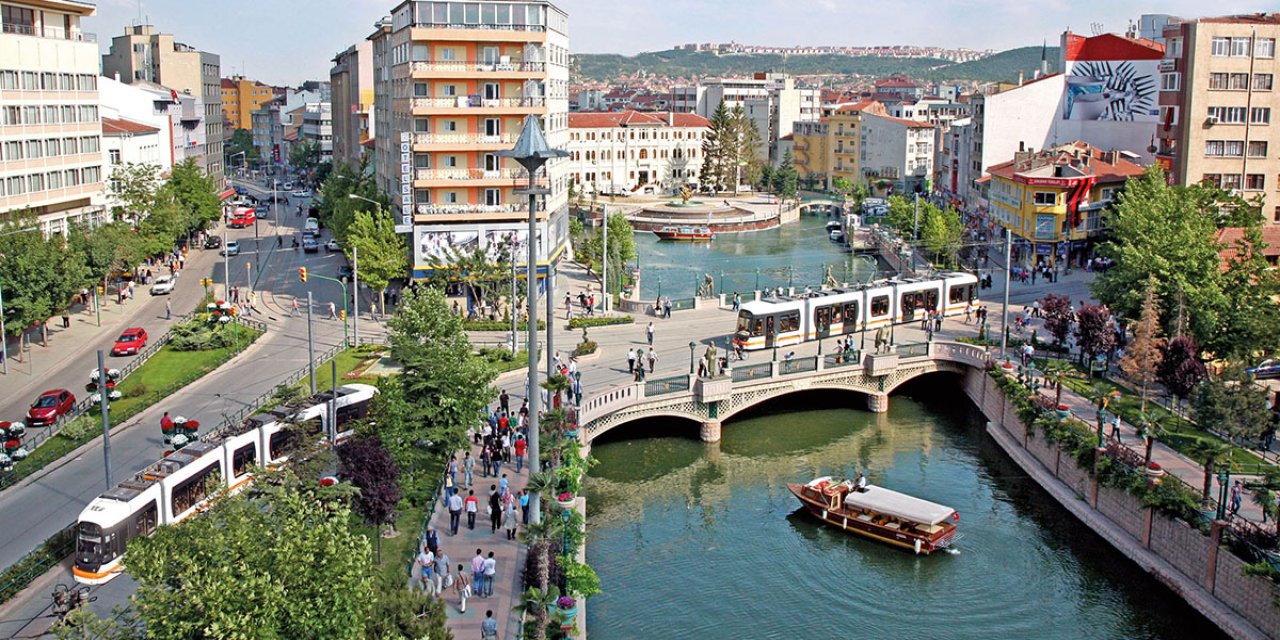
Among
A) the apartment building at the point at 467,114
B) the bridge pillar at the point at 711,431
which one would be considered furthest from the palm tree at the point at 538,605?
the apartment building at the point at 467,114

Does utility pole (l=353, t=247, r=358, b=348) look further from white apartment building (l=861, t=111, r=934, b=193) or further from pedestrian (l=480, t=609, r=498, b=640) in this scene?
white apartment building (l=861, t=111, r=934, b=193)

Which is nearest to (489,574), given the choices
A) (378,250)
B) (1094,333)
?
(1094,333)

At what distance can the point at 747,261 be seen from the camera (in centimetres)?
9569

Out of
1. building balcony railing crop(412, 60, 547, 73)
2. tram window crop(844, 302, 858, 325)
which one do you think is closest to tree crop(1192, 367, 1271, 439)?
tram window crop(844, 302, 858, 325)

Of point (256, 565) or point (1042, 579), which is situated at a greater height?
point (256, 565)

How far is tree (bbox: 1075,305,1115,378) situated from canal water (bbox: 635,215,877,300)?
2592 centimetres

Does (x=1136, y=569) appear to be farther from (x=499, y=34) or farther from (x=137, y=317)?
(x=137, y=317)

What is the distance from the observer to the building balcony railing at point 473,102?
187ft

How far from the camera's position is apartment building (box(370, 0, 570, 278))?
187 feet

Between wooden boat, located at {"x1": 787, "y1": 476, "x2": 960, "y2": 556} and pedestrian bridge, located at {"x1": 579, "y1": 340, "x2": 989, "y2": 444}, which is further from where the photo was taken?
pedestrian bridge, located at {"x1": 579, "y1": 340, "x2": 989, "y2": 444}

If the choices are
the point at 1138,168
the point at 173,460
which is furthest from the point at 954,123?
the point at 173,460

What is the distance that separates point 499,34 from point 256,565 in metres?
43.1

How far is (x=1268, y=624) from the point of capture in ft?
90.2

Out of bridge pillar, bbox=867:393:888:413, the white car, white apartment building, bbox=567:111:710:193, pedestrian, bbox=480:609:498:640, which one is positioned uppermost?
white apartment building, bbox=567:111:710:193
